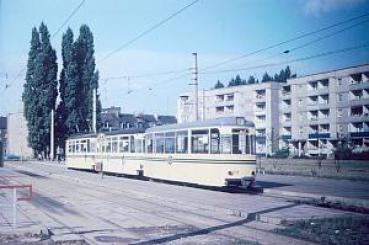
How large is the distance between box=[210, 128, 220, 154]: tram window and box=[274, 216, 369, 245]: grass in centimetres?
911

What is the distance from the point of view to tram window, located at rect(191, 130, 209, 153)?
21.5 meters

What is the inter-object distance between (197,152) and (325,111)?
5335 cm

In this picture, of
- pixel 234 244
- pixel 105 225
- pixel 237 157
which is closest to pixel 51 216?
pixel 105 225

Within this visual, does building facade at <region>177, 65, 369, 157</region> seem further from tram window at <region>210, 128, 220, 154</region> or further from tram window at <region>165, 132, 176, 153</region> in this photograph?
tram window at <region>210, 128, 220, 154</region>

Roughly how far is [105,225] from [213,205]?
4.50 m

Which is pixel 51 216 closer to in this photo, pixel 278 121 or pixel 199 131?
pixel 199 131

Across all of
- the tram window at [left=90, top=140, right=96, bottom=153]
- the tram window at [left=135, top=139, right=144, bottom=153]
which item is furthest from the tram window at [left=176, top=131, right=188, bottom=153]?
the tram window at [left=90, top=140, right=96, bottom=153]

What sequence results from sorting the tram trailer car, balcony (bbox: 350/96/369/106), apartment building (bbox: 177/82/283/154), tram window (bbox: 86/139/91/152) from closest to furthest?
1. the tram trailer car
2. tram window (bbox: 86/139/91/152)
3. balcony (bbox: 350/96/369/106)
4. apartment building (bbox: 177/82/283/154)

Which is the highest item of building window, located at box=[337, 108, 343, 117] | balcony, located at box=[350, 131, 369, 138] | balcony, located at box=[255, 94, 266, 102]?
balcony, located at box=[255, 94, 266, 102]

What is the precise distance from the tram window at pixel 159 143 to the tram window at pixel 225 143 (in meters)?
5.35

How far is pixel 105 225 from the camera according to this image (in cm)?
1182

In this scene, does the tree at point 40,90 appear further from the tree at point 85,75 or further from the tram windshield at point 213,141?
the tram windshield at point 213,141

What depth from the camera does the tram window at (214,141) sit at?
826 inches

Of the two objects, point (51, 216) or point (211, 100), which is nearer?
point (51, 216)
